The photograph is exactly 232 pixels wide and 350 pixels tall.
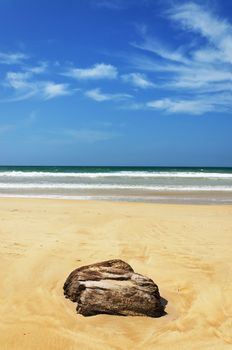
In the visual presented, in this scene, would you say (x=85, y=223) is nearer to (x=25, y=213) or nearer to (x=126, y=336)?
(x=25, y=213)

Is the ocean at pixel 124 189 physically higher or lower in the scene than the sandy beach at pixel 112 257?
higher

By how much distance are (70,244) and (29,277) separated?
187cm

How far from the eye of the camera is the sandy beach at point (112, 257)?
355 centimetres

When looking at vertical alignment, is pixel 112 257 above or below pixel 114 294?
below

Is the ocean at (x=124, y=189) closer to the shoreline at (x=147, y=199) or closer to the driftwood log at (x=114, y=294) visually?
the shoreline at (x=147, y=199)

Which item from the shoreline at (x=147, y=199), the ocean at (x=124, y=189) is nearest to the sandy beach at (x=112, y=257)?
the shoreline at (x=147, y=199)

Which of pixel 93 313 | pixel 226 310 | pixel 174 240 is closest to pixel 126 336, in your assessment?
pixel 93 313

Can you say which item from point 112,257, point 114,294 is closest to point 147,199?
point 112,257

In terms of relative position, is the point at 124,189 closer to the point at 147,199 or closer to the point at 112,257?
the point at 147,199

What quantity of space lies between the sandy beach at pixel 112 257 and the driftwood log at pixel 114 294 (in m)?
0.09

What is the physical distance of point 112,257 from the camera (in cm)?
621

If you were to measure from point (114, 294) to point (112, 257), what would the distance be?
7.18 ft

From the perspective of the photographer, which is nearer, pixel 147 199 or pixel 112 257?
pixel 112 257

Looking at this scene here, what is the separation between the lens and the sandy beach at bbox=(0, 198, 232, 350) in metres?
3.55
